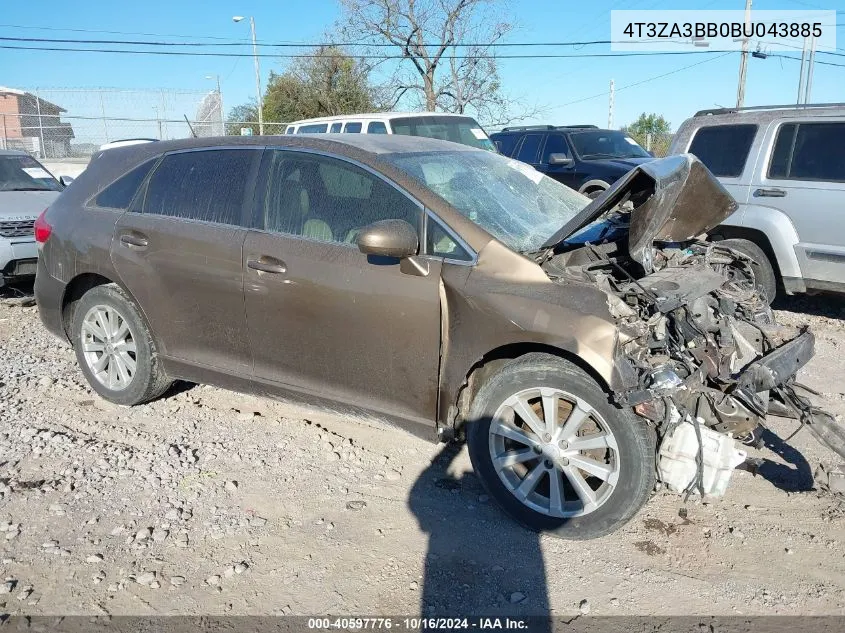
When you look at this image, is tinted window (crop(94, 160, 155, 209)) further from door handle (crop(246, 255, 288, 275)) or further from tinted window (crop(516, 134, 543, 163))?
tinted window (crop(516, 134, 543, 163))

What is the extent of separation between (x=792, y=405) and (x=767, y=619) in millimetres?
1061

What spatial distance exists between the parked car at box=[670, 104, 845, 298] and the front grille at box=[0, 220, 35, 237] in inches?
294

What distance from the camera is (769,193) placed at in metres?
6.69

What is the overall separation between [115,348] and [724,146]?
607 centimetres

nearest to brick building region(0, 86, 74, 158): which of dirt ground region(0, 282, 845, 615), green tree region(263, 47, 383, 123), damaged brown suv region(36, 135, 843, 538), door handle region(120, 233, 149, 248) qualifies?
green tree region(263, 47, 383, 123)

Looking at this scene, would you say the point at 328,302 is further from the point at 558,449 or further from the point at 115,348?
the point at 115,348

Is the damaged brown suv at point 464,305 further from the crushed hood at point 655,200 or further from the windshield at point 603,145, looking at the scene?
the windshield at point 603,145

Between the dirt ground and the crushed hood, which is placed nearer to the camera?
the dirt ground

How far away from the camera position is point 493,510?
3523mm

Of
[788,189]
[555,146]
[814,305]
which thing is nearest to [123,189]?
[788,189]

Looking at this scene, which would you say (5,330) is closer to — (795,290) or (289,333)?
(289,333)

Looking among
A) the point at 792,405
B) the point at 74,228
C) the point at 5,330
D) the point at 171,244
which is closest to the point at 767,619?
the point at 792,405

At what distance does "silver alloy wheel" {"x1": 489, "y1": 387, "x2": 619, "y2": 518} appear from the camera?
311 centimetres

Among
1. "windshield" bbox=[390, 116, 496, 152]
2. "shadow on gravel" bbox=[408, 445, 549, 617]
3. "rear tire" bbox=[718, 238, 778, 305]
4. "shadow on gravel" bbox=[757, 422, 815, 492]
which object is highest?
"windshield" bbox=[390, 116, 496, 152]
